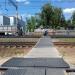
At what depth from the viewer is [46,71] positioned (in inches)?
374

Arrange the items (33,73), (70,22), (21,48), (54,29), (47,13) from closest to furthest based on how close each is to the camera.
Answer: (33,73), (21,48), (47,13), (54,29), (70,22)

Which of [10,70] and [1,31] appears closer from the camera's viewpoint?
[10,70]

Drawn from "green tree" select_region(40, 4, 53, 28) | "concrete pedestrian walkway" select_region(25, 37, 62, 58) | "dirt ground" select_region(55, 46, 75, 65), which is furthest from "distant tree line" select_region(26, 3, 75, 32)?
"concrete pedestrian walkway" select_region(25, 37, 62, 58)

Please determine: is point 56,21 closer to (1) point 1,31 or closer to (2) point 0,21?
(1) point 1,31

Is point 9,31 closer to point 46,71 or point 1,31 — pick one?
point 1,31

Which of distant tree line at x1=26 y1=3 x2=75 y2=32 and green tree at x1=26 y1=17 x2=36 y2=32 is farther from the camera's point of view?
green tree at x1=26 y1=17 x2=36 y2=32

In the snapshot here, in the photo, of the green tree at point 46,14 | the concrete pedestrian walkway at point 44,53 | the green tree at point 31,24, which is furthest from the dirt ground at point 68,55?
the green tree at point 31,24

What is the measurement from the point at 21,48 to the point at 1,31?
202 ft

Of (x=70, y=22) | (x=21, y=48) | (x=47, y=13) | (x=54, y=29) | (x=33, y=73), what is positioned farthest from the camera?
(x=70, y=22)

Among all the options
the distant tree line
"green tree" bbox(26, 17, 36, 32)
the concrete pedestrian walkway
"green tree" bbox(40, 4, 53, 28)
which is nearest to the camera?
the concrete pedestrian walkway

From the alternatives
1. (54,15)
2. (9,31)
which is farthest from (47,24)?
(9,31)

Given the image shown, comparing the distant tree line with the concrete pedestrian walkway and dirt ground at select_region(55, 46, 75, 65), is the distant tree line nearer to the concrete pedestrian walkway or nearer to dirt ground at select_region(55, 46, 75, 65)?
dirt ground at select_region(55, 46, 75, 65)

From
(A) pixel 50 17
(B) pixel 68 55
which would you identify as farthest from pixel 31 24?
(B) pixel 68 55

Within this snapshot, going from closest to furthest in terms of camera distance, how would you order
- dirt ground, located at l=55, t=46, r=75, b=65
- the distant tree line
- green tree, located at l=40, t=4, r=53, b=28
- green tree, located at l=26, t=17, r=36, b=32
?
1. dirt ground, located at l=55, t=46, r=75, b=65
2. green tree, located at l=40, t=4, r=53, b=28
3. the distant tree line
4. green tree, located at l=26, t=17, r=36, b=32
